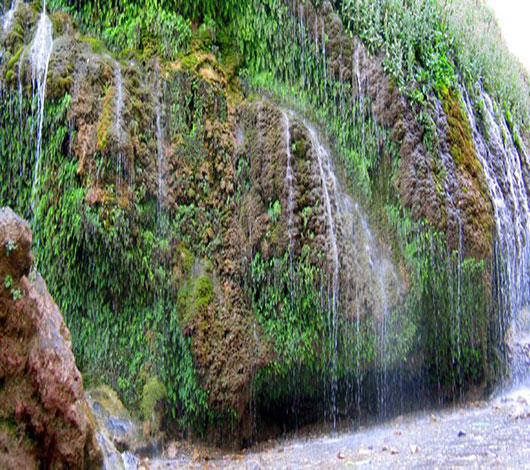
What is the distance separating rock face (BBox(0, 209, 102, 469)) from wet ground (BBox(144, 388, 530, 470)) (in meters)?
2.77

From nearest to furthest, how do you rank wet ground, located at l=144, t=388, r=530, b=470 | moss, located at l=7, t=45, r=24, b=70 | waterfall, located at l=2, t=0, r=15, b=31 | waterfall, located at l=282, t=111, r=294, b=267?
wet ground, located at l=144, t=388, r=530, b=470, moss, located at l=7, t=45, r=24, b=70, waterfall, located at l=282, t=111, r=294, b=267, waterfall, located at l=2, t=0, r=15, b=31

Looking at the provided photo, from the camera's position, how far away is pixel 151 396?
6414 millimetres

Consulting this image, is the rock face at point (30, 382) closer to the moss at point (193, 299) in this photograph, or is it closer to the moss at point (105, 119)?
the moss at point (193, 299)

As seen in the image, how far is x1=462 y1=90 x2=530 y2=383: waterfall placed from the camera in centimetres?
897

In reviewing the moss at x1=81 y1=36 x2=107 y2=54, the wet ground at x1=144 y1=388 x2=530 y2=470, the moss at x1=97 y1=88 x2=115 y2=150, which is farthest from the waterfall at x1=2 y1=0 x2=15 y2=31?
the wet ground at x1=144 y1=388 x2=530 y2=470

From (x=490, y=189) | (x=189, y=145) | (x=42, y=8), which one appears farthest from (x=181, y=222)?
(x=490, y=189)

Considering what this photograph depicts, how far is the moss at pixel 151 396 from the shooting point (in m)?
6.33

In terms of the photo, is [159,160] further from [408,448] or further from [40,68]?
[408,448]

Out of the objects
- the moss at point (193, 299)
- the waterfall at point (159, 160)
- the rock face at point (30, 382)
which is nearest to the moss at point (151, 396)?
the moss at point (193, 299)

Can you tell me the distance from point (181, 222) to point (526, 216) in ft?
21.0

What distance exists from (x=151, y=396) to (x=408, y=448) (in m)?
2.85

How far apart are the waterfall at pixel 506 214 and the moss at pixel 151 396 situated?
17.8 ft

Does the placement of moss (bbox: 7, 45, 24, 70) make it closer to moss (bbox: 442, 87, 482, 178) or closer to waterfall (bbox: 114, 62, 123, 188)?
waterfall (bbox: 114, 62, 123, 188)

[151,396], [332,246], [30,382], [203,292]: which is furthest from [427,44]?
[30,382]
